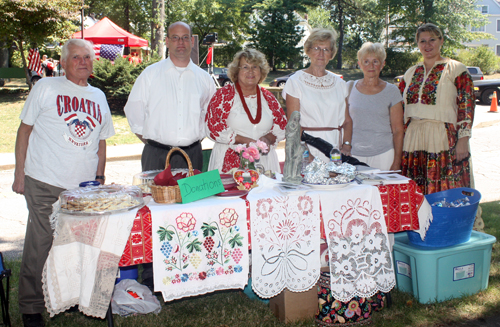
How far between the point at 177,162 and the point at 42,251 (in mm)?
1290

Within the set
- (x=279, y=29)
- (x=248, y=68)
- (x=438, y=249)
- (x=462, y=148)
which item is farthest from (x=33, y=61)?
(x=279, y=29)

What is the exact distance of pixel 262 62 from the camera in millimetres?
3604

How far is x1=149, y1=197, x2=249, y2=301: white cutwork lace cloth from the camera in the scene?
7.91 feet

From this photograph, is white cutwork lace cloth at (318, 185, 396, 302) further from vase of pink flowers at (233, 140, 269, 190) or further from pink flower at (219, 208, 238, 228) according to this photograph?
pink flower at (219, 208, 238, 228)

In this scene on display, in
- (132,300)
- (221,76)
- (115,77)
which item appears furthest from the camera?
(221,76)

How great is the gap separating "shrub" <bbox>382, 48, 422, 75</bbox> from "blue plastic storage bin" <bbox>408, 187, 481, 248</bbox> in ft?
98.0

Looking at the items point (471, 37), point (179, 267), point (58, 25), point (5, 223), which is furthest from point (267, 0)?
point (179, 267)

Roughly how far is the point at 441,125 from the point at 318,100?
1.07m

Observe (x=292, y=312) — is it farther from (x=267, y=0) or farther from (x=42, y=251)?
(x=267, y=0)

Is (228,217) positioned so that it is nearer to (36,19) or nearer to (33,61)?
(36,19)

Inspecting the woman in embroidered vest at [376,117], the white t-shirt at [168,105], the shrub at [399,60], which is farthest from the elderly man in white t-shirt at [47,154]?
the shrub at [399,60]

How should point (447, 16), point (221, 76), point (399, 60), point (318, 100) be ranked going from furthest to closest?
1. point (399, 60)
2. point (447, 16)
3. point (221, 76)
4. point (318, 100)

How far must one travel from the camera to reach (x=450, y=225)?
3152 mm

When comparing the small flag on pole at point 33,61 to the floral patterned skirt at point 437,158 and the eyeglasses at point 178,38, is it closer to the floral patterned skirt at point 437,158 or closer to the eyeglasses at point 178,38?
the eyeglasses at point 178,38
